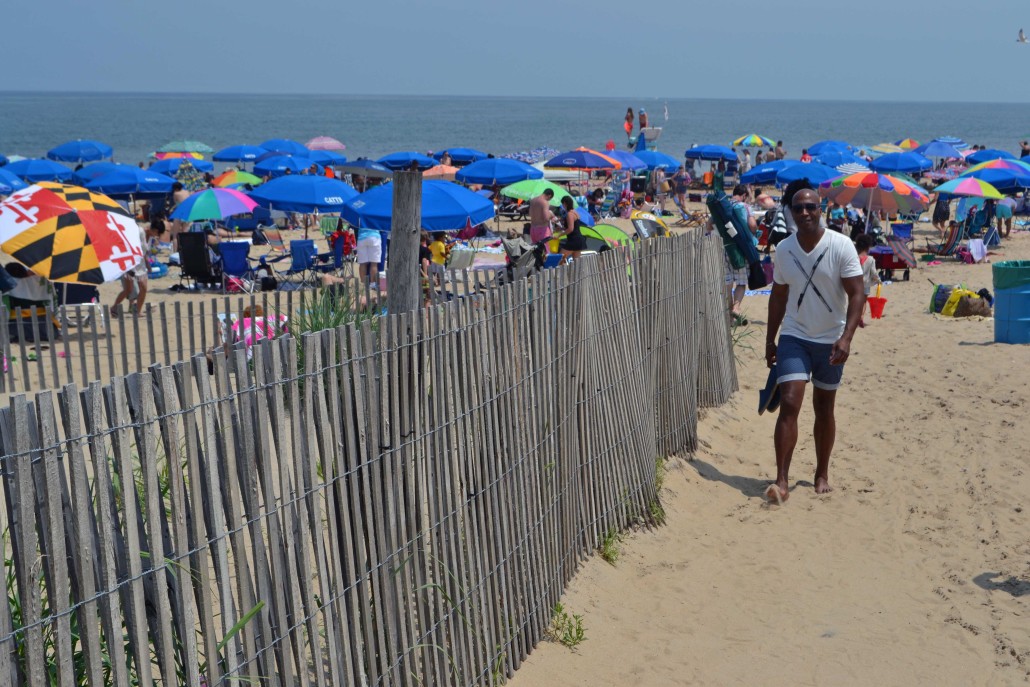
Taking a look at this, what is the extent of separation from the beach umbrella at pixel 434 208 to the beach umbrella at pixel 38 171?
40.8ft

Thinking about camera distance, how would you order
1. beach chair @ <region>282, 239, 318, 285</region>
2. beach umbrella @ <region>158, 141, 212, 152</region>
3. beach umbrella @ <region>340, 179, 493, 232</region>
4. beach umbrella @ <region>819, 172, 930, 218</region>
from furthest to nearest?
1. beach umbrella @ <region>158, 141, 212, 152</region>
2. beach umbrella @ <region>819, 172, 930, 218</region>
3. beach chair @ <region>282, 239, 318, 285</region>
4. beach umbrella @ <region>340, 179, 493, 232</region>

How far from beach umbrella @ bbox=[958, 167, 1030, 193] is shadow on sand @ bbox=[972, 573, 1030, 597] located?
14.7 meters

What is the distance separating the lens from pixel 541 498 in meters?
4.12

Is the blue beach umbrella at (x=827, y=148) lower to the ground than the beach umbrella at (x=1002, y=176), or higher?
lower

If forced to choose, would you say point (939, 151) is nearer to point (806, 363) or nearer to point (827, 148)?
point (827, 148)

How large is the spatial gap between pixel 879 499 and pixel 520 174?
16498mm

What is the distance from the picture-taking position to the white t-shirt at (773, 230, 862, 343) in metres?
5.44

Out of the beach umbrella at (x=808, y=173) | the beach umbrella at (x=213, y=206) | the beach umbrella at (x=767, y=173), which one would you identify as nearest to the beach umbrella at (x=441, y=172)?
the beach umbrella at (x=767, y=173)

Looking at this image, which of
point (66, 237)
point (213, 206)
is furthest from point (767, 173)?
point (66, 237)

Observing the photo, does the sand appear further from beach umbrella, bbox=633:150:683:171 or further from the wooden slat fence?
beach umbrella, bbox=633:150:683:171

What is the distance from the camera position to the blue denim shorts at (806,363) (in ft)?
18.3

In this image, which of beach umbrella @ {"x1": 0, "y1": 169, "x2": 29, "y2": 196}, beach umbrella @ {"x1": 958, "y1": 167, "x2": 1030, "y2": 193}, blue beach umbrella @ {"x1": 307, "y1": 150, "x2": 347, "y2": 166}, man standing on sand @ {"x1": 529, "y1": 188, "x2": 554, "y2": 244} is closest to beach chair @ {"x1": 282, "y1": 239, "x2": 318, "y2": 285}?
man standing on sand @ {"x1": 529, "y1": 188, "x2": 554, "y2": 244}

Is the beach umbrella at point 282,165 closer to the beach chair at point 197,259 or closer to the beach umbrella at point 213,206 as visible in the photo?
the beach umbrella at point 213,206

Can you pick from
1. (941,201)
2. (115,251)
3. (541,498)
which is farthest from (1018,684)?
(941,201)
